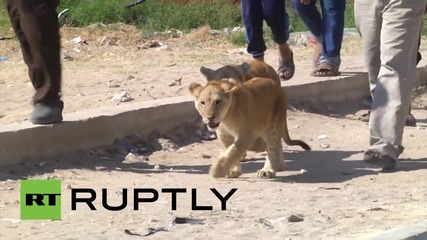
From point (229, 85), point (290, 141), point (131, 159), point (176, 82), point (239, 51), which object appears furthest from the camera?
point (239, 51)

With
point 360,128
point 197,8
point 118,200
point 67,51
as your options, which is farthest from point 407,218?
point 197,8

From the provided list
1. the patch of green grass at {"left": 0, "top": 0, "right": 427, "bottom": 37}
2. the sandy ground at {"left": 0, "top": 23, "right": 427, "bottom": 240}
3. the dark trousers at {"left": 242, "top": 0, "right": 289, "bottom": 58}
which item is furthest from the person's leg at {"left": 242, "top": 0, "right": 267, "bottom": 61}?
the patch of green grass at {"left": 0, "top": 0, "right": 427, "bottom": 37}

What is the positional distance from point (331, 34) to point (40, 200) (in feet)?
14.8

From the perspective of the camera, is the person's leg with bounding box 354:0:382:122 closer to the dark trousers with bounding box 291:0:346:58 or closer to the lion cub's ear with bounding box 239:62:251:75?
the lion cub's ear with bounding box 239:62:251:75

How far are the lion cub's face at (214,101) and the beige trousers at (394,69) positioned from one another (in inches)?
39.7

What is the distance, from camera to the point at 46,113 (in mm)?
7340

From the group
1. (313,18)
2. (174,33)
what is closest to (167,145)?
(313,18)

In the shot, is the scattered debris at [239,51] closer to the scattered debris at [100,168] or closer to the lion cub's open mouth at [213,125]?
the scattered debris at [100,168]

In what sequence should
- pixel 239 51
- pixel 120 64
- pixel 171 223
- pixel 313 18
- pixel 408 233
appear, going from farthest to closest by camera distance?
pixel 239 51 → pixel 120 64 → pixel 313 18 → pixel 171 223 → pixel 408 233

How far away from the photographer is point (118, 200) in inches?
246

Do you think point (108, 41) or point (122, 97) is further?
point (108, 41)

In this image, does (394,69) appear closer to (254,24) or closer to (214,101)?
(214,101)

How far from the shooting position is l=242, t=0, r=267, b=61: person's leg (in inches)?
363

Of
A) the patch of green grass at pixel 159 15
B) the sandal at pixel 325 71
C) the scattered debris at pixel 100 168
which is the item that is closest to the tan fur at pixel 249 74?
the scattered debris at pixel 100 168
